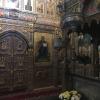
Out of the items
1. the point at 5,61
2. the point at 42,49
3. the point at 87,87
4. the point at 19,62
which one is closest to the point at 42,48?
the point at 42,49

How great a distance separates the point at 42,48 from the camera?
9672mm

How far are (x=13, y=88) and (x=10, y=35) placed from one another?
7.97 feet

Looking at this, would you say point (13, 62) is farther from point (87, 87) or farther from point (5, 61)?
point (87, 87)

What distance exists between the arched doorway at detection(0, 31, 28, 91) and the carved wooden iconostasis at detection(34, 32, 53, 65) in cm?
63

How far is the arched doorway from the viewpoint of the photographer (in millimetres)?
8508

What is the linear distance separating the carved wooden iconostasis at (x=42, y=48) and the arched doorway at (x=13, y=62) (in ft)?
2.07

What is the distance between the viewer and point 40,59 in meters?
9.71

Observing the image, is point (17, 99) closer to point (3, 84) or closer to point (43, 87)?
point (3, 84)

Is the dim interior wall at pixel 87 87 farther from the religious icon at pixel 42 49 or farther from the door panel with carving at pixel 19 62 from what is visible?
the religious icon at pixel 42 49

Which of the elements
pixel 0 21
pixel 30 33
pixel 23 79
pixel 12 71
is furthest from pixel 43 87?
pixel 0 21

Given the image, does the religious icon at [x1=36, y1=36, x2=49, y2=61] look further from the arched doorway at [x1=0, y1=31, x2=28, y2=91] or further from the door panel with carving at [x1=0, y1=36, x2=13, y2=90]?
the door panel with carving at [x1=0, y1=36, x2=13, y2=90]

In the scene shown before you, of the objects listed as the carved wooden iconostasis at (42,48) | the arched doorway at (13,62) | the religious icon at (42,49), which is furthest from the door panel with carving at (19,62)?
the religious icon at (42,49)

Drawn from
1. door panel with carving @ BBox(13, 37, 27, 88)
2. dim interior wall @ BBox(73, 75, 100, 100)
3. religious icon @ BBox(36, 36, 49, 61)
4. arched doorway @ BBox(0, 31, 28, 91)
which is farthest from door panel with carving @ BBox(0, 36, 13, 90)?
dim interior wall @ BBox(73, 75, 100, 100)

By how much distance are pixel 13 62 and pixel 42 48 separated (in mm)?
1697
